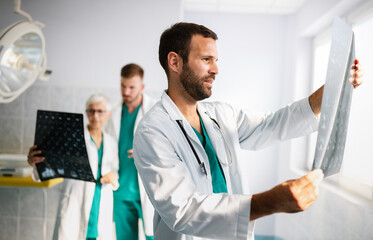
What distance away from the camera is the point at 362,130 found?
181 cm

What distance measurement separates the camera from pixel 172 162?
28.8 inches

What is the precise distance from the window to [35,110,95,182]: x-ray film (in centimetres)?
144

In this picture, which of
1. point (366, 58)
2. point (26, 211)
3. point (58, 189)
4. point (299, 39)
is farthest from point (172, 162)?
point (299, 39)

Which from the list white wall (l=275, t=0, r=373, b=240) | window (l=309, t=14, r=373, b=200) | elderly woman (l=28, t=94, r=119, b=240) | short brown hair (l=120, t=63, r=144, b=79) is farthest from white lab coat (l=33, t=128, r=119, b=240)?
window (l=309, t=14, r=373, b=200)

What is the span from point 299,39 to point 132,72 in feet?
4.68

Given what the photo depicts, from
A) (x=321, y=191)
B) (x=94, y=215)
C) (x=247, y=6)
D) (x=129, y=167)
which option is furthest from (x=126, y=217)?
(x=247, y=6)

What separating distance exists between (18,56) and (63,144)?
452mm

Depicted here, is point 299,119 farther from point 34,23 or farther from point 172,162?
point 34,23

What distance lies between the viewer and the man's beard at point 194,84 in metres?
0.91

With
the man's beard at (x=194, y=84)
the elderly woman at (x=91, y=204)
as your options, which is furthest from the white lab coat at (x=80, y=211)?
the man's beard at (x=194, y=84)

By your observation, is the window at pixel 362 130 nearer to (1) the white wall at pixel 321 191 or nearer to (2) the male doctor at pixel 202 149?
(1) the white wall at pixel 321 191

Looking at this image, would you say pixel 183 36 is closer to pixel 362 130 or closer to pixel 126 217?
pixel 126 217

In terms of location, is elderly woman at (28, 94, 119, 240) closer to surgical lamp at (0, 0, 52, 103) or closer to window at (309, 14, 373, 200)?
surgical lamp at (0, 0, 52, 103)

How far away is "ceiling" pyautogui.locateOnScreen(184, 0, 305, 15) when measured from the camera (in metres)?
2.61
